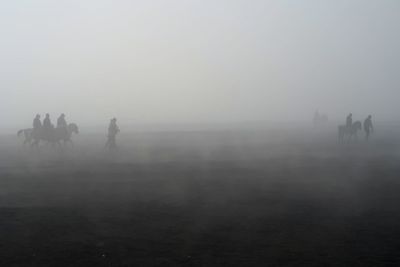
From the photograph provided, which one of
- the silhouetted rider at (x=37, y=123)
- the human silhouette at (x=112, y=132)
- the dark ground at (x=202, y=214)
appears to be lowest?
the dark ground at (x=202, y=214)

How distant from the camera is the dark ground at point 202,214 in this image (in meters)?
10.5

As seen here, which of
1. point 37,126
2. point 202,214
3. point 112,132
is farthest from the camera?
point 37,126

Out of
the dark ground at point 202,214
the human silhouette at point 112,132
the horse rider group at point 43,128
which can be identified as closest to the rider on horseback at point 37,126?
the horse rider group at point 43,128

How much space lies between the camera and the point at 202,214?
14148mm

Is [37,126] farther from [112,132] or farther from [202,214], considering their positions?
[202,214]

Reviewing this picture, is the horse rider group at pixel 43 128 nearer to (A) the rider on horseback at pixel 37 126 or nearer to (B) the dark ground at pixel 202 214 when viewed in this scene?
(A) the rider on horseback at pixel 37 126

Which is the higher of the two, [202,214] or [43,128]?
[43,128]

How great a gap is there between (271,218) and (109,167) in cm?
1403

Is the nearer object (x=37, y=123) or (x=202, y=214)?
(x=202, y=214)

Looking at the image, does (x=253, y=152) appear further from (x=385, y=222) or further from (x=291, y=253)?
(x=291, y=253)

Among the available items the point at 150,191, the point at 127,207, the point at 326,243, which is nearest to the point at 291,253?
the point at 326,243

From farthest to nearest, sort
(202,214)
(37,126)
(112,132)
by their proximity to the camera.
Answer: (37,126) < (112,132) < (202,214)

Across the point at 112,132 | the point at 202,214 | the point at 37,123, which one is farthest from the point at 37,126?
the point at 202,214

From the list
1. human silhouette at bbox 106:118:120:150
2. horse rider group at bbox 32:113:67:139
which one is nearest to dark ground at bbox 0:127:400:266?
human silhouette at bbox 106:118:120:150
